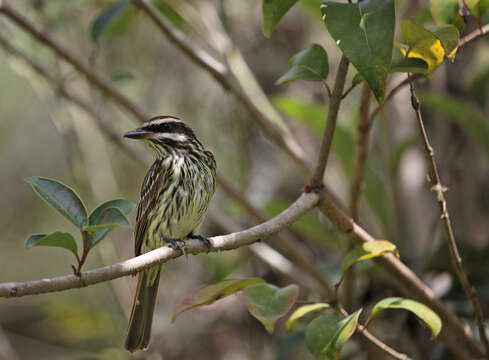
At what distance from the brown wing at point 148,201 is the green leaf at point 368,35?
4.78ft

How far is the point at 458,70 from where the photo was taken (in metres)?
3.87

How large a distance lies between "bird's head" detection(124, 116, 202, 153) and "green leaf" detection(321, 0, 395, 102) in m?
1.44

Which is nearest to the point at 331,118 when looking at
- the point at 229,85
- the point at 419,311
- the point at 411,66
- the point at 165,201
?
the point at 411,66

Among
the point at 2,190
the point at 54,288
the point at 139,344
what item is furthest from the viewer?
the point at 2,190

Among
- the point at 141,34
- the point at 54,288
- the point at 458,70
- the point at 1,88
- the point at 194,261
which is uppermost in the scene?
the point at 1,88

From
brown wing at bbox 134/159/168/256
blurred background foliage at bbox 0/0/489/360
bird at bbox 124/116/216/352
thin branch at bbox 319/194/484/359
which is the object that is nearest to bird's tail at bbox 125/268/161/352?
bird at bbox 124/116/216/352

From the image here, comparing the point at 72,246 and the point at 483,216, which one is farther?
the point at 483,216

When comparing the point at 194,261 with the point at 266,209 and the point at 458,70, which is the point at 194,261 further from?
the point at 458,70

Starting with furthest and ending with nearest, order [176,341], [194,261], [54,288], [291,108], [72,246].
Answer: [194,261] → [176,341] → [291,108] → [72,246] → [54,288]

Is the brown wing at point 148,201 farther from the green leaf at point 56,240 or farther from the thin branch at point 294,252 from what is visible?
the green leaf at point 56,240

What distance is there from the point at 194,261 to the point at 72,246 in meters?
3.09

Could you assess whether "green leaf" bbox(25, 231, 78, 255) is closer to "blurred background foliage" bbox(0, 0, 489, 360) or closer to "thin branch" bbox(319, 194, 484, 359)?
"thin branch" bbox(319, 194, 484, 359)

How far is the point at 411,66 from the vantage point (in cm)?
169

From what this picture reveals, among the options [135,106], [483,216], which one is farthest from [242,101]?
[483,216]
